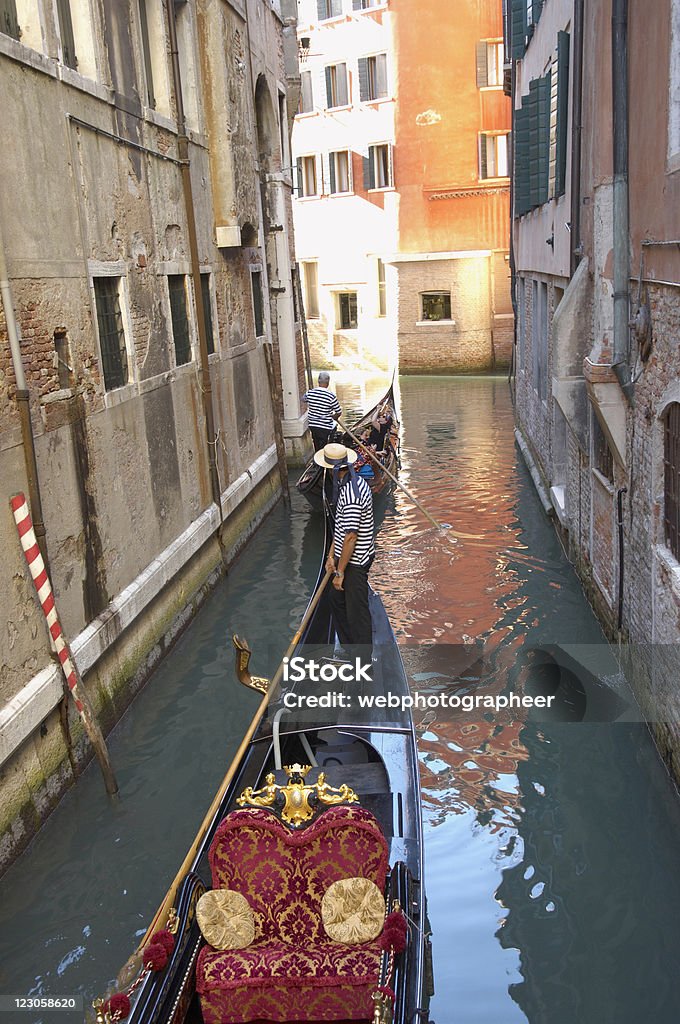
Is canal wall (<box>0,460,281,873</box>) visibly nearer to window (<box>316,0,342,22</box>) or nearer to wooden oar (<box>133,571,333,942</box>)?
wooden oar (<box>133,571,333,942</box>)

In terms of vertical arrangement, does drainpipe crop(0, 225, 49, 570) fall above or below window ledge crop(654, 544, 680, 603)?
above

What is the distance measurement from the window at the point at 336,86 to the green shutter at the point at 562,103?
15.0 m

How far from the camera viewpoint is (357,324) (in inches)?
893

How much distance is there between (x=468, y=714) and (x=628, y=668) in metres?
0.89

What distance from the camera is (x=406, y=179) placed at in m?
20.1

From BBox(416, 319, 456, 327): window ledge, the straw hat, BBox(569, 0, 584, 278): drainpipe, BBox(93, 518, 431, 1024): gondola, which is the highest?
BBox(569, 0, 584, 278): drainpipe

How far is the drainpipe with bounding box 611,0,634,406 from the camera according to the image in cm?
502

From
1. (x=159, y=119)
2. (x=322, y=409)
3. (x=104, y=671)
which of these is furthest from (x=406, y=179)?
(x=104, y=671)

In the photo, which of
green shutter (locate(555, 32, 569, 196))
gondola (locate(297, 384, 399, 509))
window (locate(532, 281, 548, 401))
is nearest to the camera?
green shutter (locate(555, 32, 569, 196))

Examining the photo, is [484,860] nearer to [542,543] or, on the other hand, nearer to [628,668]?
[628,668]

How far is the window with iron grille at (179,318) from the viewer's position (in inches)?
293

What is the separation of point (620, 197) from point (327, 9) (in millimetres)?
18302

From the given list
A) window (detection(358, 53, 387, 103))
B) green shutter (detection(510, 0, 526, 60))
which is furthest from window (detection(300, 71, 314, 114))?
green shutter (detection(510, 0, 526, 60))

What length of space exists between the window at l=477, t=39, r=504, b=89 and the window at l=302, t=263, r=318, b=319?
5.62 m
